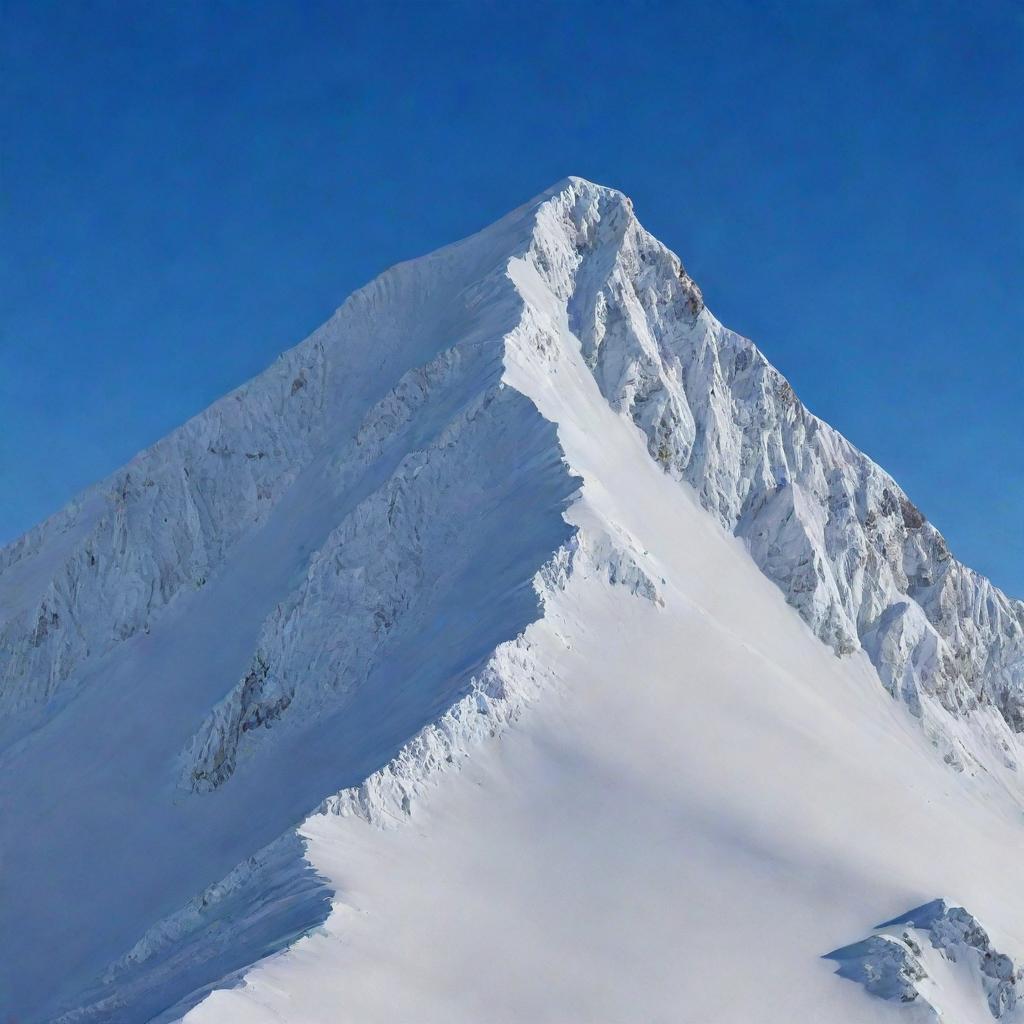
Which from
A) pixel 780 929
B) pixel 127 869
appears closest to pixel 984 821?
pixel 780 929

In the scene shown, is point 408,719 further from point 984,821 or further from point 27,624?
point 27,624

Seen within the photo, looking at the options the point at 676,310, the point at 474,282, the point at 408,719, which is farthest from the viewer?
the point at 676,310

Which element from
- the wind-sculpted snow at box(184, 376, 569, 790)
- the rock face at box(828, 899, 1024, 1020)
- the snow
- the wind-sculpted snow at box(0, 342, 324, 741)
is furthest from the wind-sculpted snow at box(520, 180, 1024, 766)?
the rock face at box(828, 899, 1024, 1020)

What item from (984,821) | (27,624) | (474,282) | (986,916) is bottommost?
(986,916)

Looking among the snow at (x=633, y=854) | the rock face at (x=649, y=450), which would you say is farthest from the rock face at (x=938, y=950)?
the rock face at (x=649, y=450)

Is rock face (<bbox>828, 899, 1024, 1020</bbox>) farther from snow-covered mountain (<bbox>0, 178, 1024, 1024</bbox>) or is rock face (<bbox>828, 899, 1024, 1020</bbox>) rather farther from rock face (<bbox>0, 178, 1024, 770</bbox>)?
rock face (<bbox>0, 178, 1024, 770</bbox>)

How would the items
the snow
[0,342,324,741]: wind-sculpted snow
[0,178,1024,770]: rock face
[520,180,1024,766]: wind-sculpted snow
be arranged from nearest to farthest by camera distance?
1. the snow
2. [0,178,1024,770]: rock face
3. [520,180,1024,766]: wind-sculpted snow
4. [0,342,324,741]: wind-sculpted snow

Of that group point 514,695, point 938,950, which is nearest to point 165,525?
point 514,695

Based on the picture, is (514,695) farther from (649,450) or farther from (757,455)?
(757,455)
